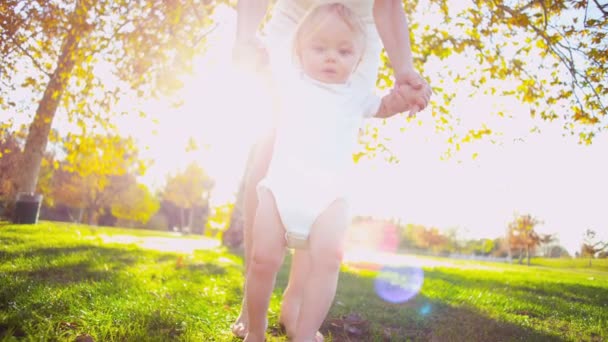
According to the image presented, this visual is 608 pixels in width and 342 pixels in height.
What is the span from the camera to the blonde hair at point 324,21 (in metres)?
1.84

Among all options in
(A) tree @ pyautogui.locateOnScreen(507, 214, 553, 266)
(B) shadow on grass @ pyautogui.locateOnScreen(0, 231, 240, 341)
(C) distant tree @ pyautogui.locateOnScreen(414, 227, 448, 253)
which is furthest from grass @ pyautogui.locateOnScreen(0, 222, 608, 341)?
(C) distant tree @ pyautogui.locateOnScreen(414, 227, 448, 253)

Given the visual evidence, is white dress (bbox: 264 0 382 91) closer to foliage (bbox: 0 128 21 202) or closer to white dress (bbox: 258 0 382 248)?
white dress (bbox: 258 0 382 248)

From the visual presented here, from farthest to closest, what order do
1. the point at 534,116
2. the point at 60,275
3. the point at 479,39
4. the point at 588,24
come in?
the point at 479,39 → the point at 534,116 → the point at 588,24 → the point at 60,275

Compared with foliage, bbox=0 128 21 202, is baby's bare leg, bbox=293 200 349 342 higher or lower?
lower

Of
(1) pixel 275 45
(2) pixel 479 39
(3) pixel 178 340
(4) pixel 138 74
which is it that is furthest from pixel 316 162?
(2) pixel 479 39

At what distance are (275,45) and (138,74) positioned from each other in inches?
233

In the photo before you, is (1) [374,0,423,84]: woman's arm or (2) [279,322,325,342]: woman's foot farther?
(1) [374,0,423,84]: woman's arm

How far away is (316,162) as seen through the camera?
170cm

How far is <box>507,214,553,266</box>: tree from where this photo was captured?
588 centimetres

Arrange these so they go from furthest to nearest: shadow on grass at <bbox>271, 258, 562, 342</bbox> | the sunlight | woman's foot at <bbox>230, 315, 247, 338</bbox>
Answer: the sunlight, shadow on grass at <bbox>271, 258, 562, 342</bbox>, woman's foot at <bbox>230, 315, 247, 338</bbox>

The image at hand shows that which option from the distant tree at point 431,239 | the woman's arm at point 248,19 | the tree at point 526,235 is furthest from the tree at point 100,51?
the distant tree at point 431,239

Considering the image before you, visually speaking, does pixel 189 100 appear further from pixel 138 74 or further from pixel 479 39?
pixel 479 39

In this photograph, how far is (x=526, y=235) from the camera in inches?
261

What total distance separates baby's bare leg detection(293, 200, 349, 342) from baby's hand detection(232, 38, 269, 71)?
88 cm
